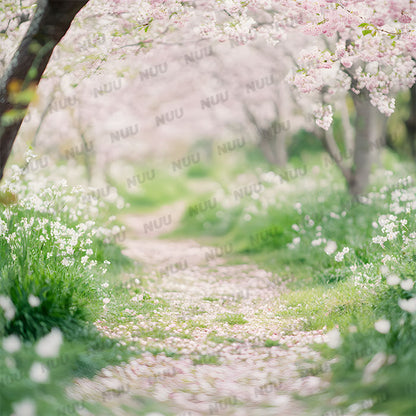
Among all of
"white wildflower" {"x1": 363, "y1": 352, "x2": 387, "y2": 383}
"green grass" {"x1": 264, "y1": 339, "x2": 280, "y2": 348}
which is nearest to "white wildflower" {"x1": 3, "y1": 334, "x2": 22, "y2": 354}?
"white wildflower" {"x1": 363, "y1": 352, "x2": 387, "y2": 383}

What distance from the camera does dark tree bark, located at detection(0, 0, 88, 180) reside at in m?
4.93

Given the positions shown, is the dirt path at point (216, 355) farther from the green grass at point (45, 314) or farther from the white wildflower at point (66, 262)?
the white wildflower at point (66, 262)

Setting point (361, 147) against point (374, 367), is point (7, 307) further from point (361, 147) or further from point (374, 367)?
point (361, 147)

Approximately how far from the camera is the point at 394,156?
21609 mm

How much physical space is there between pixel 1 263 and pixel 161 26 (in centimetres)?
526

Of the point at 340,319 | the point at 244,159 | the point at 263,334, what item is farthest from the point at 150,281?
the point at 244,159

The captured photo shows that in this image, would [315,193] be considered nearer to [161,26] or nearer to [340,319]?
[161,26]

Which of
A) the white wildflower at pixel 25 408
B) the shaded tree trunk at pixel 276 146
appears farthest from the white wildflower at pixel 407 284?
the shaded tree trunk at pixel 276 146

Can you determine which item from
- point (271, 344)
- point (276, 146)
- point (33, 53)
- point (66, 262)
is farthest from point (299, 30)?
point (276, 146)

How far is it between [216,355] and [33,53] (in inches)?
145

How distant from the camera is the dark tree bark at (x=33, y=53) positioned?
16.2ft

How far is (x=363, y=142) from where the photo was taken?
10062mm

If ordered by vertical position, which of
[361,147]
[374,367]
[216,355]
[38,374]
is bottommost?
[361,147]

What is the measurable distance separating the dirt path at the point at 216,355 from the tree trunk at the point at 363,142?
132 inches
